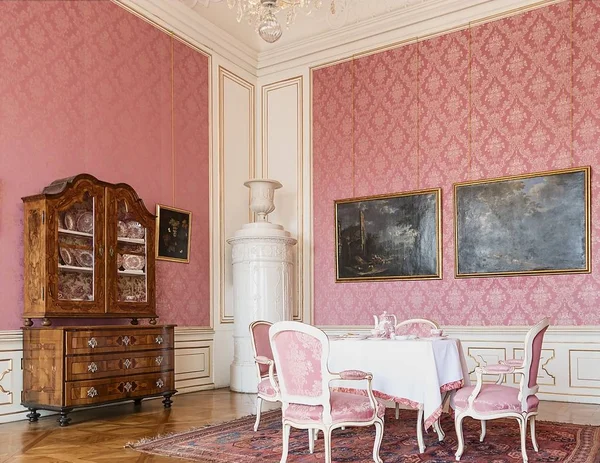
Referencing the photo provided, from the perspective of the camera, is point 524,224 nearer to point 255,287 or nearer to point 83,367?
point 255,287

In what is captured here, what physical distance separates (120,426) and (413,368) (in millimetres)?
2737

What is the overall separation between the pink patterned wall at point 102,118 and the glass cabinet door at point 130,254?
62 centimetres

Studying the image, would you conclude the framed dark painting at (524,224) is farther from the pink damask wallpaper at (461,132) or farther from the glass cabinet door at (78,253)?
the glass cabinet door at (78,253)

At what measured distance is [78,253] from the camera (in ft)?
19.7

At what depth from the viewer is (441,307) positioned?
7.73 meters

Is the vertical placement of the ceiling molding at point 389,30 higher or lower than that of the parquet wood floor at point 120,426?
higher

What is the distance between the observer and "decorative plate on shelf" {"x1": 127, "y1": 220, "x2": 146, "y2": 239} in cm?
664

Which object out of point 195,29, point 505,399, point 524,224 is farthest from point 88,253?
point 524,224

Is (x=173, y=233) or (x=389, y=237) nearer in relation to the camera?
(x=173, y=233)

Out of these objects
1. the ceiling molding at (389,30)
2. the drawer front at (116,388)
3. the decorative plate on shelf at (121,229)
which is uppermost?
the ceiling molding at (389,30)

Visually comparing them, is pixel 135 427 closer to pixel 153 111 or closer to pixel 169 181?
pixel 169 181

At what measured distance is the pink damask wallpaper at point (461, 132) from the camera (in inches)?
279

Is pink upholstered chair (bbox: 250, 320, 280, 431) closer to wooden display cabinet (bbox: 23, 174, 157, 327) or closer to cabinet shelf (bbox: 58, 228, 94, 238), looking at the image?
wooden display cabinet (bbox: 23, 174, 157, 327)

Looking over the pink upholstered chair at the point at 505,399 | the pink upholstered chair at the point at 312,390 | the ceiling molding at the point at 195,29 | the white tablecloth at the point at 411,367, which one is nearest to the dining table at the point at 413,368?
the white tablecloth at the point at 411,367
